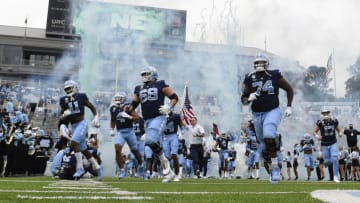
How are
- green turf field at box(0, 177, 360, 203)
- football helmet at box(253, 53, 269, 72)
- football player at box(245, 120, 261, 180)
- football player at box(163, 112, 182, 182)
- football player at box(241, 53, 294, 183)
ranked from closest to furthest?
green turf field at box(0, 177, 360, 203) < football player at box(241, 53, 294, 183) < football helmet at box(253, 53, 269, 72) < football player at box(163, 112, 182, 182) < football player at box(245, 120, 261, 180)

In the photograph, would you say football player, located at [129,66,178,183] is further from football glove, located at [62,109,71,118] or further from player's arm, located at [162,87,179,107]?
football glove, located at [62,109,71,118]

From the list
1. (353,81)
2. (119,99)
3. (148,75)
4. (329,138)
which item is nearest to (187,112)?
(329,138)

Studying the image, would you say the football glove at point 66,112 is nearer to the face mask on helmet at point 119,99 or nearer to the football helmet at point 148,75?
the football helmet at point 148,75

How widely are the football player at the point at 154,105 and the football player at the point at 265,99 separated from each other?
1568 mm

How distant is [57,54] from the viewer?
180ft

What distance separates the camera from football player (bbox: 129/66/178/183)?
346 inches

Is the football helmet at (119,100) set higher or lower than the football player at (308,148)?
higher

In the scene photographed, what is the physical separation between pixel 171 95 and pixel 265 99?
6.33ft

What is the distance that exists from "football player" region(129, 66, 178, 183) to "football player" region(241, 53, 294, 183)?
1568 millimetres

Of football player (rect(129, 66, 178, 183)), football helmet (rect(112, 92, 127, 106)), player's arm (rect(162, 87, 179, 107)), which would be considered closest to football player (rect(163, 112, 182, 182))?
football helmet (rect(112, 92, 127, 106))

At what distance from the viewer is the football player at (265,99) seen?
7.98 m

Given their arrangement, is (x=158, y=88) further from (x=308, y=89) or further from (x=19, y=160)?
(x=308, y=89)

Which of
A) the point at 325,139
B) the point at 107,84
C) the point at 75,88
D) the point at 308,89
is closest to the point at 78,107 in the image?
the point at 75,88

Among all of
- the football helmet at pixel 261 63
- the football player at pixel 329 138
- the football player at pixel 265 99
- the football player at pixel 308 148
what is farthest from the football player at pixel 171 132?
the football player at pixel 308 148
